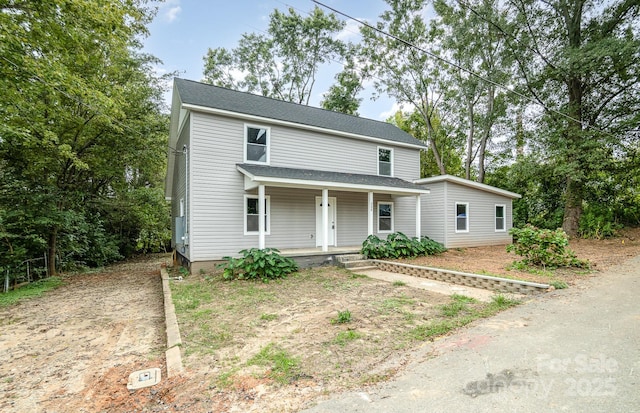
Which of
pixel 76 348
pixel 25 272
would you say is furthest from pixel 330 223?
pixel 25 272

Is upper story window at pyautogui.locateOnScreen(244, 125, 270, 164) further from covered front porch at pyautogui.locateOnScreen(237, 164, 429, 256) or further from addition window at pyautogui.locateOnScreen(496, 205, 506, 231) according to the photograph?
addition window at pyautogui.locateOnScreen(496, 205, 506, 231)

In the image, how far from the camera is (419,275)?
810 centimetres

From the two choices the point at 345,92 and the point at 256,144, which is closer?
the point at 256,144

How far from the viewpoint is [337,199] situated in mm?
11523

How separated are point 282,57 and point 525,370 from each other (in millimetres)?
25996

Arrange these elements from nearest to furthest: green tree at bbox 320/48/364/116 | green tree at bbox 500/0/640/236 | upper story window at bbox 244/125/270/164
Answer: upper story window at bbox 244/125/270/164 < green tree at bbox 500/0/640/236 < green tree at bbox 320/48/364/116

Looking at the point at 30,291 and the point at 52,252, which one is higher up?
the point at 52,252

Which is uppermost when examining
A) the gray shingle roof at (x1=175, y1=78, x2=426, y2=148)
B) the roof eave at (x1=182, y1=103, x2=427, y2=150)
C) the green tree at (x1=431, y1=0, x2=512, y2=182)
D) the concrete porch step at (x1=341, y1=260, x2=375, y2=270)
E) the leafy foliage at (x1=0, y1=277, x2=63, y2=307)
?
the green tree at (x1=431, y1=0, x2=512, y2=182)

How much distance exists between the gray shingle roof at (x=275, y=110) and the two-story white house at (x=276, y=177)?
0.05m

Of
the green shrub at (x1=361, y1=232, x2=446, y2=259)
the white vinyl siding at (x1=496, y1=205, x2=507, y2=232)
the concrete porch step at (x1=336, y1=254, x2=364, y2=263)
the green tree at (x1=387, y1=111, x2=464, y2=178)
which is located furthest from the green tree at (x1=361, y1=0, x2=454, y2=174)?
the concrete porch step at (x1=336, y1=254, x2=364, y2=263)

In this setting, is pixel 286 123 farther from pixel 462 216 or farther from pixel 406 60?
pixel 406 60

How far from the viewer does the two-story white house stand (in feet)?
30.0

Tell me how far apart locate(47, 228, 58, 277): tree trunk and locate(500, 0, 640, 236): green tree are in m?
20.7

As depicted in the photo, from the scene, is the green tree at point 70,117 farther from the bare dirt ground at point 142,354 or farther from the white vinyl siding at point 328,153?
the white vinyl siding at point 328,153
